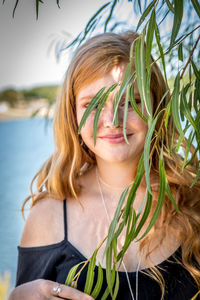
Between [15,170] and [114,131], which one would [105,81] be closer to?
[114,131]

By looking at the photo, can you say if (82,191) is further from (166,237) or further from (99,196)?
(166,237)

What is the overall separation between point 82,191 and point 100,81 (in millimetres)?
433

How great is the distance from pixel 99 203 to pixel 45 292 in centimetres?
39

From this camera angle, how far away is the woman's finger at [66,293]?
936 millimetres

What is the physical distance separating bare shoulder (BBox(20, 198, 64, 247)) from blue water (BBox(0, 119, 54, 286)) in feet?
9.75

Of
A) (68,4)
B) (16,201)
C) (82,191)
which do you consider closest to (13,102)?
(16,201)

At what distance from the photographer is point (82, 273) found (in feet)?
3.87

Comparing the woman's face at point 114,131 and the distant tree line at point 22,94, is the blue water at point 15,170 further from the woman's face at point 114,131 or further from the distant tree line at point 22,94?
the woman's face at point 114,131

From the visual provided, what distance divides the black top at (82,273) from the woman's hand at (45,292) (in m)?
0.12

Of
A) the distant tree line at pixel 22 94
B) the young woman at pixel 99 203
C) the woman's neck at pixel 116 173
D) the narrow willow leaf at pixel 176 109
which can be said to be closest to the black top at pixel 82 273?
the young woman at pixel 99 203

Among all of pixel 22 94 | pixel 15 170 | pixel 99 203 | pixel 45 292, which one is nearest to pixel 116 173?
pixel 99 203

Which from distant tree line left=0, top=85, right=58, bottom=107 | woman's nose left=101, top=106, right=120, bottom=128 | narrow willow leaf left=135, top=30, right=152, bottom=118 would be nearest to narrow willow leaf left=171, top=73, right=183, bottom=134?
narrow willow leaf left=135, top=30, right=152, bottom=118

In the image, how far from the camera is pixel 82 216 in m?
1.31

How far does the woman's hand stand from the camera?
98cm
